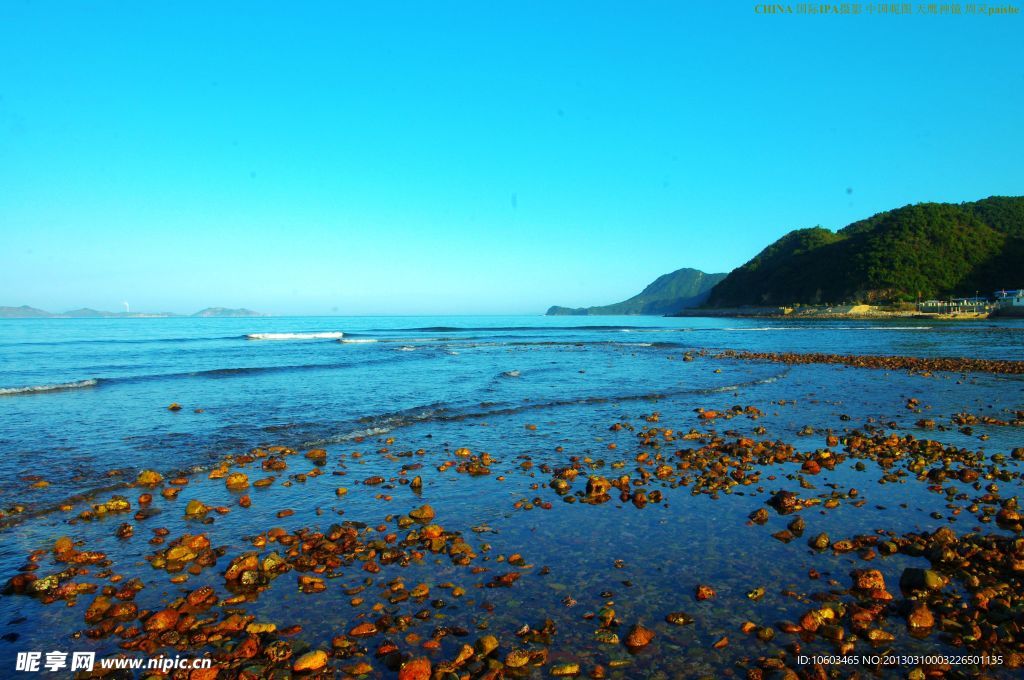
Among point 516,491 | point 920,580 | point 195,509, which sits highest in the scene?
point 920,580

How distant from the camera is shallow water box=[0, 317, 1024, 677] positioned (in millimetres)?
5812

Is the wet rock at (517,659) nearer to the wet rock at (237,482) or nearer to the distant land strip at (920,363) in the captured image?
the wet rock at (237,482)

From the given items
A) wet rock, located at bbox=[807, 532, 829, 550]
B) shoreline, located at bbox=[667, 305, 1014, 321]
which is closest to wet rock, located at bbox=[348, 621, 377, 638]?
wet rock, located at bbox=[807, 532, 829, 550]

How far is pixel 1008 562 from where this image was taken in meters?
6.58

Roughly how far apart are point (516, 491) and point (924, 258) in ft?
625

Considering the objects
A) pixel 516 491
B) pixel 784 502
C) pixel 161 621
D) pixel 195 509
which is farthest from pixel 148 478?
pixel 784 502

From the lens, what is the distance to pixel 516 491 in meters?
10.2

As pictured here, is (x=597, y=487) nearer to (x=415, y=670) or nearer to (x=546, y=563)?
(x=546, y=563)

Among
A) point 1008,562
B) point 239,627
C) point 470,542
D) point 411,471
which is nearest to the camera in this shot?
point 239,627

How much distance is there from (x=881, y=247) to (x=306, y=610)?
198 meters

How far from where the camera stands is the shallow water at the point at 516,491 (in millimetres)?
5812

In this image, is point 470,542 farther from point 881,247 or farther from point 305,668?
point 881,247

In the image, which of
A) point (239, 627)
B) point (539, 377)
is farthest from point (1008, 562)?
point (539, 377)

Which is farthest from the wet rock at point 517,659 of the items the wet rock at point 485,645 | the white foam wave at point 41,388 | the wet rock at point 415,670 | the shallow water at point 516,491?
the white foam wave at point 41,388
